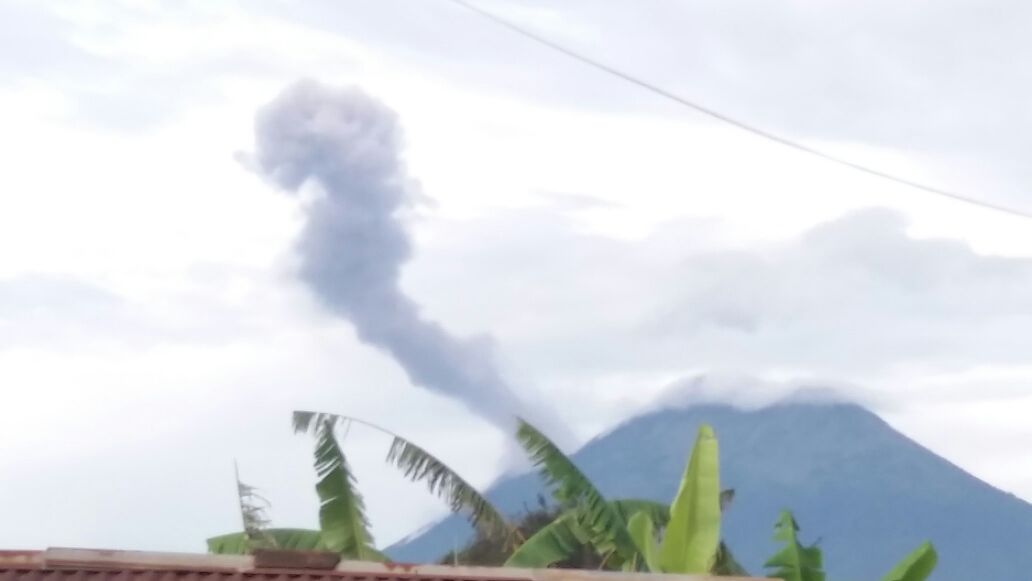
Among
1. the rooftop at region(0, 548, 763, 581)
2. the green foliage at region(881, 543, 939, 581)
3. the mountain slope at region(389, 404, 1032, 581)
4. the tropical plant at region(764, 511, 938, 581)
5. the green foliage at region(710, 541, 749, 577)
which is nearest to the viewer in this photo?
the rooftop at region(0, 548, 763, 581)

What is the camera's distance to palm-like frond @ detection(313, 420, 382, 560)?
45.6ft

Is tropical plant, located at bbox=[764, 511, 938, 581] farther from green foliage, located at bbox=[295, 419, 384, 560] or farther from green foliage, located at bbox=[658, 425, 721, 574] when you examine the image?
green foliage, located at bbox=[295, 419, 384, 560]

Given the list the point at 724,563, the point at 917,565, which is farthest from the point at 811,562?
the point at 724,563

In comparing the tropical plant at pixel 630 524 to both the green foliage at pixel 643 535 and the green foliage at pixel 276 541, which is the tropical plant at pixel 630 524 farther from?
the green foliage at pixel 276 541

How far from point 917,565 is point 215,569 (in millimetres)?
6883

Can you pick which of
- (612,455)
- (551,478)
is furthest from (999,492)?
(551,478)

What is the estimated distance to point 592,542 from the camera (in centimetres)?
1402

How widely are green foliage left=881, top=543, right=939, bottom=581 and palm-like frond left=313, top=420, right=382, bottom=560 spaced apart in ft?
16.0

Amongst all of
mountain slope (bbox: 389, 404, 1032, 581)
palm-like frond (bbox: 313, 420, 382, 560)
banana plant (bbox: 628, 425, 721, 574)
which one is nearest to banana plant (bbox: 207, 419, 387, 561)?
palm-like frond (bbox: 313, 420, 382, 560)

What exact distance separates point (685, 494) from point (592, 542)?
60.0 inches

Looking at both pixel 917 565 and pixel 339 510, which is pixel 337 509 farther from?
pixel 917 565

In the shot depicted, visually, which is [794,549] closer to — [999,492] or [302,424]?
[302,424]

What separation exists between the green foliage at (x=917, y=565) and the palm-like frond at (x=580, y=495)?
2.48 meters

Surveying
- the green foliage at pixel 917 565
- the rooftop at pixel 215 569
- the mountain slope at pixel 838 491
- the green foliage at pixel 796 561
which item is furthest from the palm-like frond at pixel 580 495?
the mountain slope at pixel 838 491
